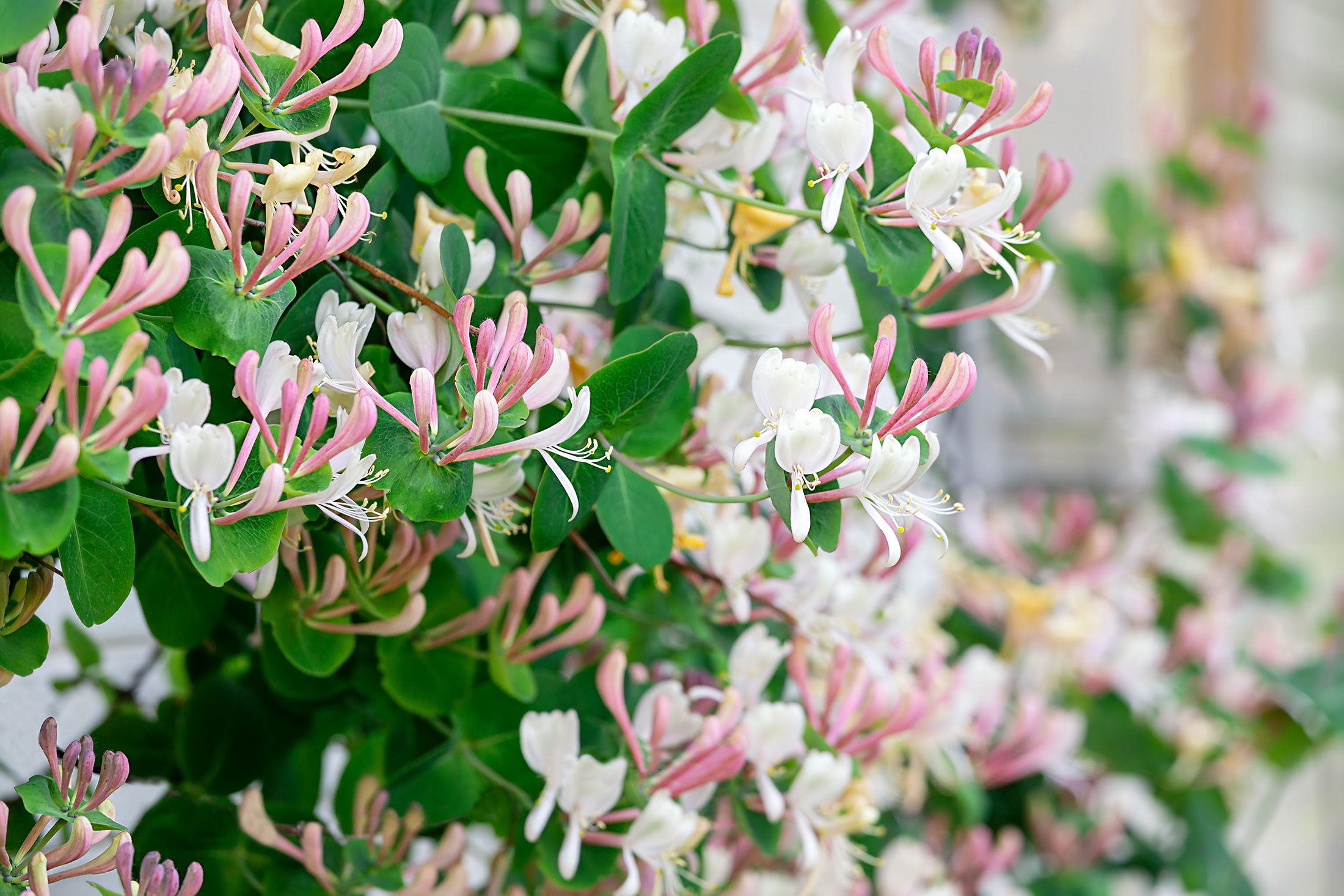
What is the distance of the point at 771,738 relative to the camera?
1.67 feet

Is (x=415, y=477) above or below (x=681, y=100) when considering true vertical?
below

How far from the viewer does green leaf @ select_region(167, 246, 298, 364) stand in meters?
0.35

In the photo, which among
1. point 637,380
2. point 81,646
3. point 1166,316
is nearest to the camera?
point 637,380

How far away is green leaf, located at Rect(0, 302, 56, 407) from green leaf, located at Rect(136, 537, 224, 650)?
0.13m

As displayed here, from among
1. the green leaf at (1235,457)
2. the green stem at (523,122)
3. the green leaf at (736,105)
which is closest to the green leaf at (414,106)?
the green stem at (523,122)

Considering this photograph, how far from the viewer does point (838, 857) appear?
0.55 meters

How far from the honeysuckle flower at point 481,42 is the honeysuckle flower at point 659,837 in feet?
1.21

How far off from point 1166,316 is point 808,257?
3.53 ft

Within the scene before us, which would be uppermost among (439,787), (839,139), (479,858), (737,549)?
(839,139)

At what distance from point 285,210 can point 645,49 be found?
18 cm

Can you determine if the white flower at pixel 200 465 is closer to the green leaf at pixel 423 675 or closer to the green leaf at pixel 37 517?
the green leaf at pixel 37 517

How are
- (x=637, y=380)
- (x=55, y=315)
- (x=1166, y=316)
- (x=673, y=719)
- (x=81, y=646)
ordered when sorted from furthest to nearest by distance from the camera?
(x=1166, y=316), (x=81, y=646), (x=673, y=719), (x=637, y=380), (x=55, y=315)

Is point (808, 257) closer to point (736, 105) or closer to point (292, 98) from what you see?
point (736, 105)

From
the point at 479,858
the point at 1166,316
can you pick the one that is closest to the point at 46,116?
the point at 479,858
